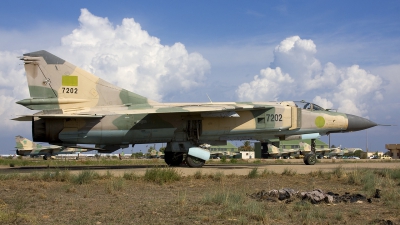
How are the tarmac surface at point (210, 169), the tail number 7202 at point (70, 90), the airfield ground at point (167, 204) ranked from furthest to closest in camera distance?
the tail number 7202 at point (70, 90) < the tarmac surface at point (210, 169) < the airfield ground at point (167, 204)

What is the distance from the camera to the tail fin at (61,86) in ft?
58.3

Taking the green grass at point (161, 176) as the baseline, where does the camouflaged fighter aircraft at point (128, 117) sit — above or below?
above

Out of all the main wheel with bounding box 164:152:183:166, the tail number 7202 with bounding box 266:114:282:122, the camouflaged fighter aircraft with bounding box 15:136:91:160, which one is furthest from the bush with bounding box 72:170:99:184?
the camouflaged fighter aircraft with bounding box 15:136:91:160

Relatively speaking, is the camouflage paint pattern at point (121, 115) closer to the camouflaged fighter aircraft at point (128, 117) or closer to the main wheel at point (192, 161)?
the camouflaged fighter aircraft at point (128, 117)

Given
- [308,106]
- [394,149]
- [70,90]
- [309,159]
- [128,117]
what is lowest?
[394,149]

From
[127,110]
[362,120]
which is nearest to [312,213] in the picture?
[127,110]

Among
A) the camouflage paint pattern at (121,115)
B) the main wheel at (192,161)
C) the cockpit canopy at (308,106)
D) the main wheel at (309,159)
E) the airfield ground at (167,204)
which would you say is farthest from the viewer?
the main wheel at (309,159)

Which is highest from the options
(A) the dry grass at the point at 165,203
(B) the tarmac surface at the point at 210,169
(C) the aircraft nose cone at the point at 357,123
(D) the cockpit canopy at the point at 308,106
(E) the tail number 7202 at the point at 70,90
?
(E) the tail number 7202 at the point at 70,90

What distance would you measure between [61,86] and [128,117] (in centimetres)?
→ 314

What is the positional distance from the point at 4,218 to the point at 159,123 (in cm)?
1258

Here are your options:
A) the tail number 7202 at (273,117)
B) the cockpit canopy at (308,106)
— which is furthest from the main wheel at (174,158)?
the cockpit canopy at (308,106)

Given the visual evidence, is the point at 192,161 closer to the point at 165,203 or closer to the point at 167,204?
the point at 165,203

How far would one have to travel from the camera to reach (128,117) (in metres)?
18.3

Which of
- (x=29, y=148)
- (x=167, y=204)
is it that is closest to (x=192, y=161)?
(x=167, y=204)
